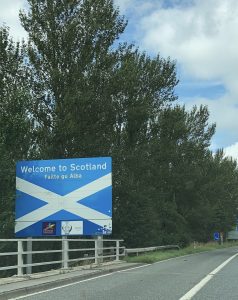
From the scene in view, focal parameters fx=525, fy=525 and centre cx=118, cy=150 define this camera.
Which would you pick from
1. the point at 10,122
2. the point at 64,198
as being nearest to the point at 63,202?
the point at 64,198

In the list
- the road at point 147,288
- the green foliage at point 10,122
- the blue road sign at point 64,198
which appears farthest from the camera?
the green foliage at point 10,122

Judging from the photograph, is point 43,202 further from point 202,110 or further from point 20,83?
point 202,110

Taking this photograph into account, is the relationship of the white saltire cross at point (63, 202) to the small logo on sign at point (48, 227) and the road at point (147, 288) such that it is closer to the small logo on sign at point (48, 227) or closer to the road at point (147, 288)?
the small logo on sign at point (48, 227)

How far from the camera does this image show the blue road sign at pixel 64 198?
2197cm

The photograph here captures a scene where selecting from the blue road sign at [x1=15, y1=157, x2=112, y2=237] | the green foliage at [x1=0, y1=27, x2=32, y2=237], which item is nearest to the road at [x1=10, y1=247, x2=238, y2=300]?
the blue road sign at [x1=15, y1=157, x2=112, y2=237]

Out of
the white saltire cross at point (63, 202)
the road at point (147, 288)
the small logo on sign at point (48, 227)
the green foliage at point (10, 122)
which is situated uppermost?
the green foliage at point (10, 122)

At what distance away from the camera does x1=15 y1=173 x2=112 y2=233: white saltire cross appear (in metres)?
22.0

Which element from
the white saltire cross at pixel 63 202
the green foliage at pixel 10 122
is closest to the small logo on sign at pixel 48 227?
the white saltire cross at pixel 63 202

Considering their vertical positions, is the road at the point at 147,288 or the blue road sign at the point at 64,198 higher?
the blue road sign at the point at 64,198

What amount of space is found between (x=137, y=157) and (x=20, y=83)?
34.2 ft

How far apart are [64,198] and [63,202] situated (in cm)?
17

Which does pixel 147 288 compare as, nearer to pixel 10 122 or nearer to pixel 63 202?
pixel 63 202

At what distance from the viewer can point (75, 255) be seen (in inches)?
1200

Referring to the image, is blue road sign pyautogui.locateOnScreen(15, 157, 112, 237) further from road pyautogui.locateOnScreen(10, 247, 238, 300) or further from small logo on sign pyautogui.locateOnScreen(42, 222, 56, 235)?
road pyautogui.locateOnScreen(10, 247, 238, 300)
